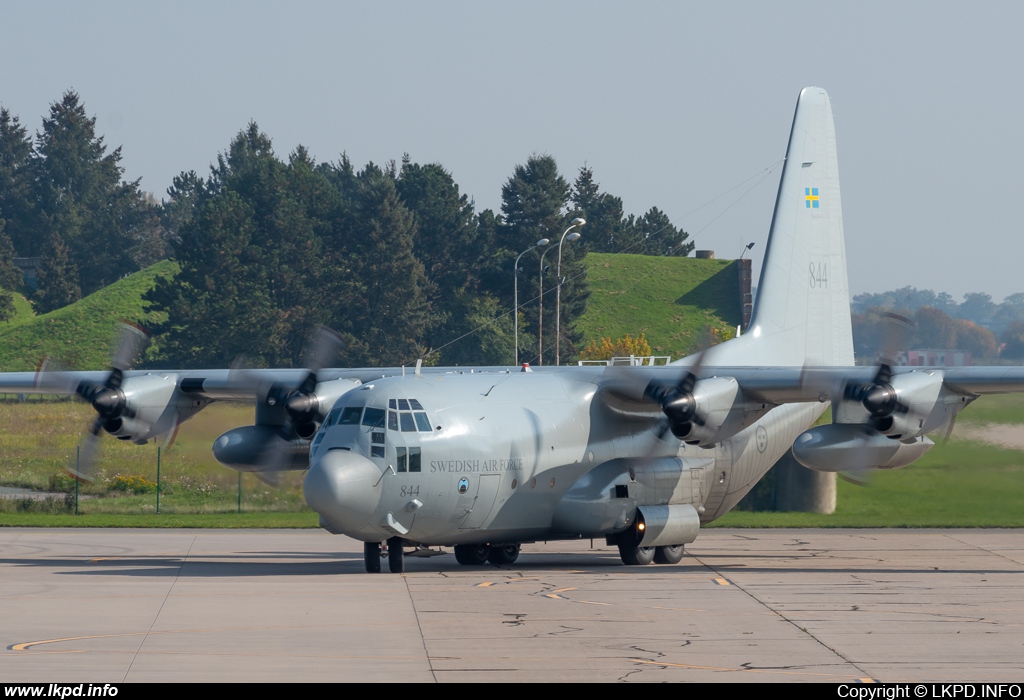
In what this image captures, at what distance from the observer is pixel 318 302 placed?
92312 millimetres

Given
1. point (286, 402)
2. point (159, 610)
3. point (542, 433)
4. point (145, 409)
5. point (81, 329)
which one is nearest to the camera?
point (159, 610)

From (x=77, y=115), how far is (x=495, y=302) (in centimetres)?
7650

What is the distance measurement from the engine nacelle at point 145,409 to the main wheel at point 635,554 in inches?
409

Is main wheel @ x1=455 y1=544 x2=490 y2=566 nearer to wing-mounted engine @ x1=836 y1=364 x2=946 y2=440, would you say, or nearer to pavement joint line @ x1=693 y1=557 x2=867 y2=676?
pavement joint line @ x1=693 y1=557 x2=867 y2=676

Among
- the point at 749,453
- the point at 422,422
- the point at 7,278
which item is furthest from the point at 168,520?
the point at 7,278

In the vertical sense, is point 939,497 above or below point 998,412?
→ below

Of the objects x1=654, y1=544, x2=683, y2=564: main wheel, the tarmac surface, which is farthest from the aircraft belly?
x1=654, y1=544, x2=683, y2=564: main wheel

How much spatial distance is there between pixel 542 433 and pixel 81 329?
269 ft

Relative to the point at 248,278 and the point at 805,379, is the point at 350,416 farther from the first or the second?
the point at 248,278

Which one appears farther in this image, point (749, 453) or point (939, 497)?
point (939, 497)

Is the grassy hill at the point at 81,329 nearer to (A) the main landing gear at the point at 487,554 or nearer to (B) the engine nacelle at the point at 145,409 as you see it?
(B) the engine nacelle at the point at 145,409

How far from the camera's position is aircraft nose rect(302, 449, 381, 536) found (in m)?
20.9

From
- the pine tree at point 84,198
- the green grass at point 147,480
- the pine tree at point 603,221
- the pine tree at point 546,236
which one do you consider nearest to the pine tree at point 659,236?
the pine tree at point 603,221

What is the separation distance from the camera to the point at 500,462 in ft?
75.8
